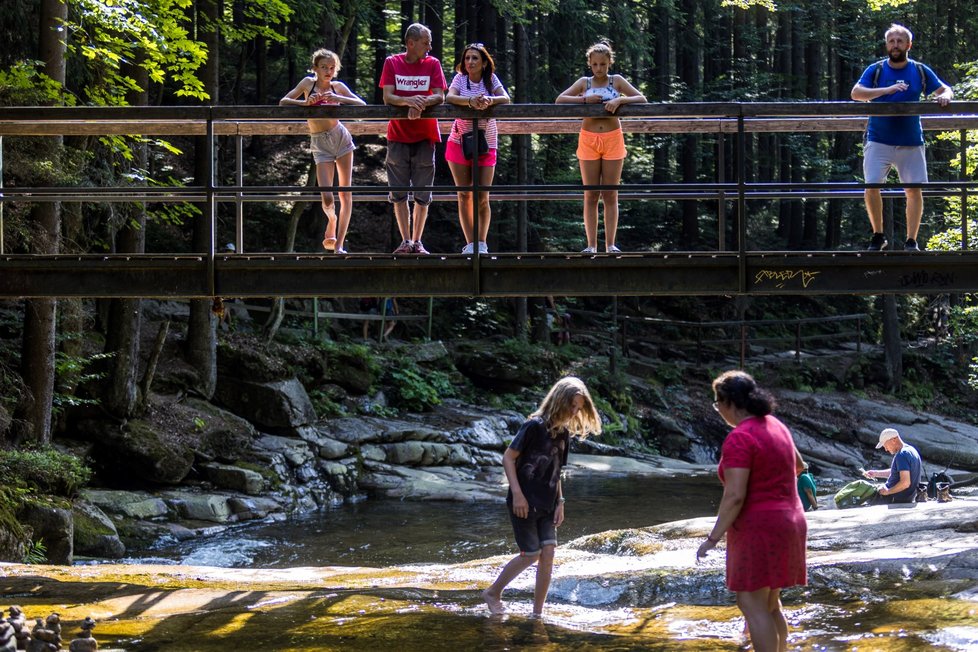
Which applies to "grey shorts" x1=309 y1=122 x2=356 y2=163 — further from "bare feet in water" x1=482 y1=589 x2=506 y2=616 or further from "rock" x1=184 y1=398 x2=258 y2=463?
"rock" x1=184 y1=398 x2=258 y2=463

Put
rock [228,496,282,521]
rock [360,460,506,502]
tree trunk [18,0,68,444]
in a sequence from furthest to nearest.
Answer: rock [360,460,506,502], rock [228,496,282,521], tree trunk [18,0,68,444]

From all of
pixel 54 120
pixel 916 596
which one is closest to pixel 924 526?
pixel 916 596

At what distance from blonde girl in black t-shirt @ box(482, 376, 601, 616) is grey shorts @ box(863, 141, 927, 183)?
3.79m

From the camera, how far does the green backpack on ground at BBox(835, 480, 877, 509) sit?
1323 cm

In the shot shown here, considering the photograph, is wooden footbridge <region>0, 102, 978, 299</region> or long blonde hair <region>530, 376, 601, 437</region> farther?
wooden footbridge <region>0, 102, 978, 299</region>

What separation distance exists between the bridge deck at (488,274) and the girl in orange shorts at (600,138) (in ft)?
1.31

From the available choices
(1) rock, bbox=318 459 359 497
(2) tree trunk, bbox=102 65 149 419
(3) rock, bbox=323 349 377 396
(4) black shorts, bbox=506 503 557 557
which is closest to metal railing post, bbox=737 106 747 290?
(4) black shorts, bbox=506 503 557 557

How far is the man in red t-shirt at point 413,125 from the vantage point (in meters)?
8.83

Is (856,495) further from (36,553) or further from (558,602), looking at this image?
(36,553)

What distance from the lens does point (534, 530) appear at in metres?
7.07

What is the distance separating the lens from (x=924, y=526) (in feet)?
31.8

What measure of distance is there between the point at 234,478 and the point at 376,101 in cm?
1893

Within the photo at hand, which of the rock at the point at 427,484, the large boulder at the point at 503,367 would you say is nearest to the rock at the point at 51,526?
the rock at the point at 427,484

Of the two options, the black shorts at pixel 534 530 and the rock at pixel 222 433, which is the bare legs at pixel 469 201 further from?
the rock at pixel 222 433
